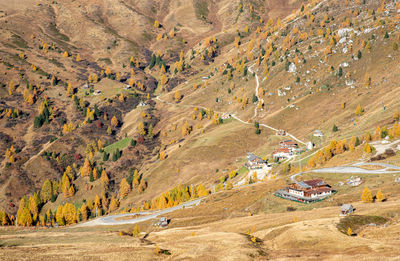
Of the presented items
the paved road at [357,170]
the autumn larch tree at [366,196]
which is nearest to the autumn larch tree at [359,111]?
the paved road at [357,170]

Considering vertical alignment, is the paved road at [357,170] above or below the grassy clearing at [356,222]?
above

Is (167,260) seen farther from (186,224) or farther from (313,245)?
(186,224)

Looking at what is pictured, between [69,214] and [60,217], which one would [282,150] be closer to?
[69,214]

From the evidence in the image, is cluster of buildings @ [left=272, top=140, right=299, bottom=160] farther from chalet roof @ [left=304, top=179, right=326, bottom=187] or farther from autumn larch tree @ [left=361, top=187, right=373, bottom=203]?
autumn larch tree @ [left=361, top=187, right=373, bottom=203]

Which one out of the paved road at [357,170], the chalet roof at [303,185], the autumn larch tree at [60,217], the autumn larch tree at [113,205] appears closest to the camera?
the chalet roof at [303,185]

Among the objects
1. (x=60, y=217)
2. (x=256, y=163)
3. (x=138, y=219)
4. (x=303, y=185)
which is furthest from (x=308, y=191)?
(x=60, y=217)

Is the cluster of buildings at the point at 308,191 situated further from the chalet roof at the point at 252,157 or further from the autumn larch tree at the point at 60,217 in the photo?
the autumn larch tree at the point at 60,217

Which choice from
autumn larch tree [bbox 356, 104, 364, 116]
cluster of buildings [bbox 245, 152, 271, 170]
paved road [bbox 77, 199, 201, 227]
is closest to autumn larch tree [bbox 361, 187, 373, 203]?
paved road [bbox 77, 199, 201, 227]

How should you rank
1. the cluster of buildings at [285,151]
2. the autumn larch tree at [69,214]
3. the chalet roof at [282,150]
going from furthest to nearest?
the chalet roof at [282,150], the cluster of buildings at [285,151], the autumn larch tree at [69,214]
